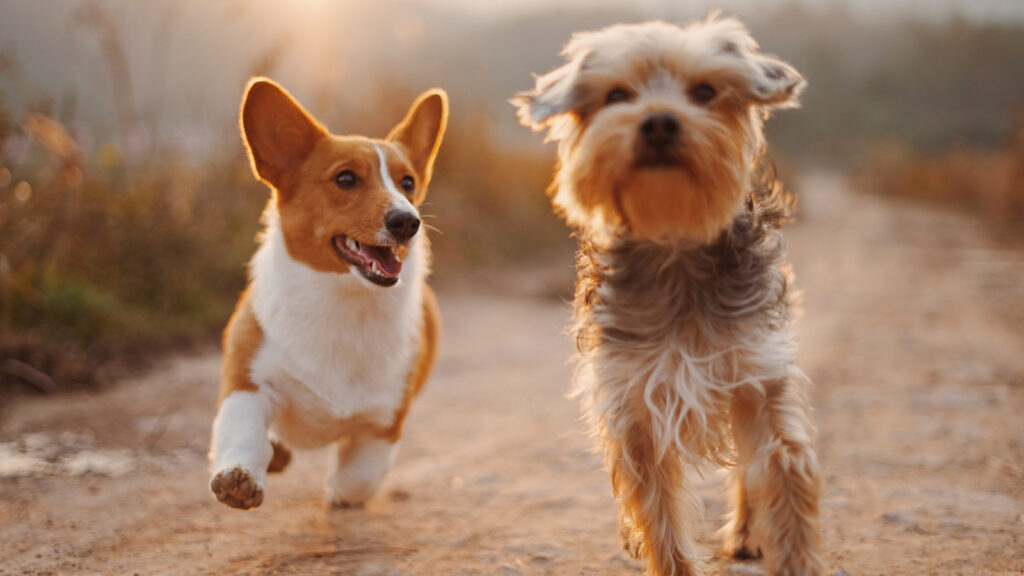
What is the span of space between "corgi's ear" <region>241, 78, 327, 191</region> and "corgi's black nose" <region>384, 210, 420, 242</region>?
0.66 m

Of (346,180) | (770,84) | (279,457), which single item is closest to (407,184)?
(346,180)

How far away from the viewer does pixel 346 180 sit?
3.88 m

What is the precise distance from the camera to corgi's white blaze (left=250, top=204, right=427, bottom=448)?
371 centimetres

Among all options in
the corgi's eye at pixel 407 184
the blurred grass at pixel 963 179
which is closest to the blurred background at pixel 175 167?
the blurred grass at pixel 963 179

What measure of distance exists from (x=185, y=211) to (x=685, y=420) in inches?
275

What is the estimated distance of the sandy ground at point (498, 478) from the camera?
3438 mm

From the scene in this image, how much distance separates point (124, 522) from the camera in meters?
3.85

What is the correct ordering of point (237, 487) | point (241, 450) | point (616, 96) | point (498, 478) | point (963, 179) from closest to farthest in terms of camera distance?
point (616, 96) < point (237, 487) < point (241, 450) < point (498, 478) < point (963, 179)

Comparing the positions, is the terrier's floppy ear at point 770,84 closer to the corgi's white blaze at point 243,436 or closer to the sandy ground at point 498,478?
the sandy ground at point 498,478

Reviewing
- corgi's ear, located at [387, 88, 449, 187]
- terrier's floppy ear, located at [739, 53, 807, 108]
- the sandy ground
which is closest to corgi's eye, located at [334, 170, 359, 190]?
corgi's ear, located at [387, 88, 449, 187]

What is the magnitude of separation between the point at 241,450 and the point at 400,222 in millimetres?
1162

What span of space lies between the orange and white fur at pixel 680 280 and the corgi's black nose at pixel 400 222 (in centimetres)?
78

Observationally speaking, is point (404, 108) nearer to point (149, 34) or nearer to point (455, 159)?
point (455, 159)

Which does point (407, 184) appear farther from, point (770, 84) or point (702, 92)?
point (770, 84)
